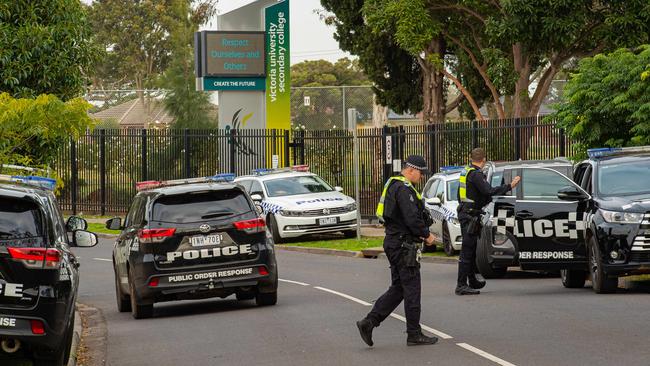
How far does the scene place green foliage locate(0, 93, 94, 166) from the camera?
14695mm

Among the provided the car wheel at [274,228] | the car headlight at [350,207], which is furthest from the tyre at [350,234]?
the car wheel at [274,228]

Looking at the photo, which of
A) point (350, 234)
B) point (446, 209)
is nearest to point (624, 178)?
point (446, 209)

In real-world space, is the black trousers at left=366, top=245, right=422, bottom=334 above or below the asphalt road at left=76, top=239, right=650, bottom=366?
above

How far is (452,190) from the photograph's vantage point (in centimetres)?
2433

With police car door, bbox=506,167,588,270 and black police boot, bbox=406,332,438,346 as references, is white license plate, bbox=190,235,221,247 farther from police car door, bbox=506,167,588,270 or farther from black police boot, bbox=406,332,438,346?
police car door, bbox=506,167,588,270

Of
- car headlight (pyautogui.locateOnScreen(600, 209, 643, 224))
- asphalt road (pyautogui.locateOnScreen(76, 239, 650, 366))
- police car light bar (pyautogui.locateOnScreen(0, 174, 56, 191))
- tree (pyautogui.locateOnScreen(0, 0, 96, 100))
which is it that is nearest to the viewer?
asphalt road (pyautogui.locateOnScreen(76, 239, 650, 366))

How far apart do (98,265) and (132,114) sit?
147 ft

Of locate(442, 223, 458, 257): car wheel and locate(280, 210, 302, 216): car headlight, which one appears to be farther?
locate(280, 210, 302, 216): car headlight

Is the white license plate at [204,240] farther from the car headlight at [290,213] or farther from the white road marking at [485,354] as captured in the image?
the car headlight at [290,213]

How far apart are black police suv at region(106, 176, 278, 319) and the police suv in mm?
4619

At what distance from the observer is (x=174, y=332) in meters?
14.0

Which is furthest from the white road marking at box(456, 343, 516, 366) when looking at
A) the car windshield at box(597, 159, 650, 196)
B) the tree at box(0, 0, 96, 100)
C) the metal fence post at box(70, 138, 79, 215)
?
the metal fence post at box(70, 138, 79, 215)

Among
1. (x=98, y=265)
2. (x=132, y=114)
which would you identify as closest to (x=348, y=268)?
(x=98, y=265)

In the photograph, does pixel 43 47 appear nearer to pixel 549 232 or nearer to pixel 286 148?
pixel 549 232
